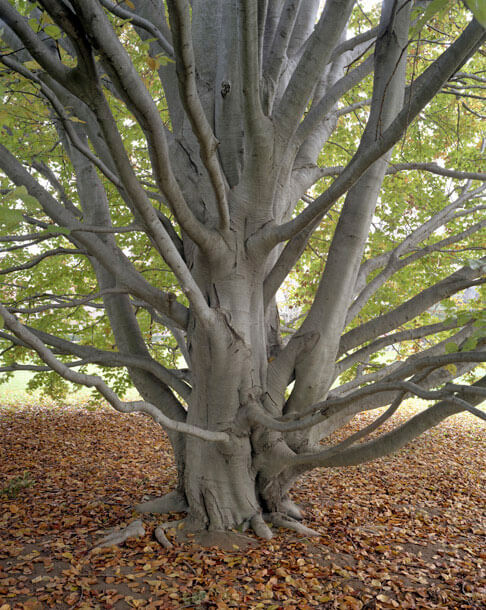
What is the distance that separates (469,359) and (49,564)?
3179 mm

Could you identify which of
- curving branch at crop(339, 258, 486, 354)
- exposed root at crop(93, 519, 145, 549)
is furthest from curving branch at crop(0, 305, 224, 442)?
curving branch at crop(339, 258, 486, 354)

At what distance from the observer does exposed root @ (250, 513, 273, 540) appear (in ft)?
12.7

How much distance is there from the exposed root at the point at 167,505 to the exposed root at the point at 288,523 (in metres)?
A: 0.77

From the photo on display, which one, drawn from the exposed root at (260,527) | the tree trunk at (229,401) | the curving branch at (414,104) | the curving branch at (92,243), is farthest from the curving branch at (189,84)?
the exposed root at (260,527)

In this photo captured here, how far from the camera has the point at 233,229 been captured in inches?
153

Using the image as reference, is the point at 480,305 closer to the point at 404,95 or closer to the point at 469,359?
the point at 404,95

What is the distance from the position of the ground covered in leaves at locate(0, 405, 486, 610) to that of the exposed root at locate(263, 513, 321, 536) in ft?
0.31

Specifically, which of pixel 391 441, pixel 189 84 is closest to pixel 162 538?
pixel 391 441

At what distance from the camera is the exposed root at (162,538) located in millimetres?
3773

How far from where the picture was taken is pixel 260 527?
3.93m

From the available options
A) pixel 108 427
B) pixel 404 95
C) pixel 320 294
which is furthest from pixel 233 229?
pixel 108 427

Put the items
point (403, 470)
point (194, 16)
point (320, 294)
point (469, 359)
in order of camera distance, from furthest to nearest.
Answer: point (403, 470) → point (194, 16) → point (320, 294) → point (469, 359)

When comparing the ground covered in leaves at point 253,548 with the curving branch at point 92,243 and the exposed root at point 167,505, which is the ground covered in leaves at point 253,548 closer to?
the exposed root at point 167,505

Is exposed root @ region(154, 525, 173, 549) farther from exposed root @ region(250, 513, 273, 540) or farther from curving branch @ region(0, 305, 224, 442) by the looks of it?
curving branch @ region(0, 305, 224, 442)
